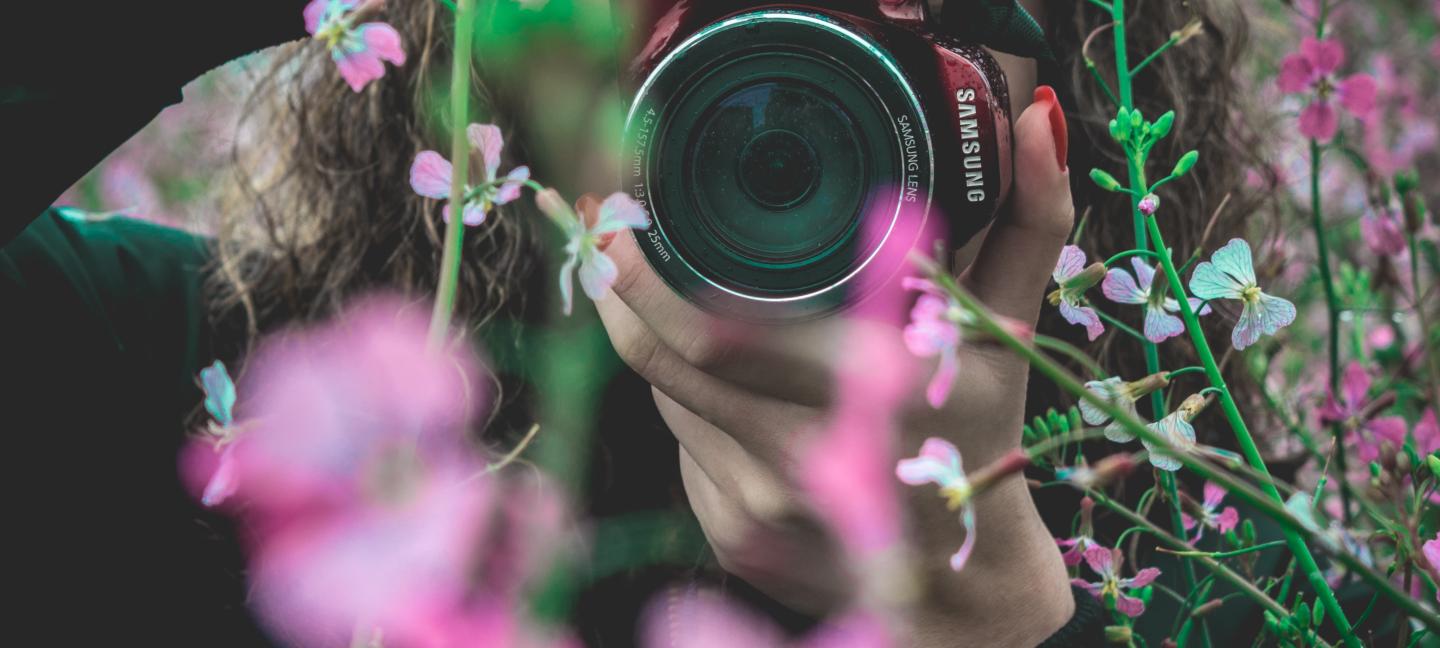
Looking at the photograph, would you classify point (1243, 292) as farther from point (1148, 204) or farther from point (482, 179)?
point (482, 179)

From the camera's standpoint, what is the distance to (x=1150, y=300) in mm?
354

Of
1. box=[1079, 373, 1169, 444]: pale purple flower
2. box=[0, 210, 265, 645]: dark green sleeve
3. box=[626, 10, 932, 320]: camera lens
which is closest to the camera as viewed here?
box=[1079, 373, 1169, 444]: pale purple flower

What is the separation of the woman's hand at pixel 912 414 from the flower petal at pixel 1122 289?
0.35ft

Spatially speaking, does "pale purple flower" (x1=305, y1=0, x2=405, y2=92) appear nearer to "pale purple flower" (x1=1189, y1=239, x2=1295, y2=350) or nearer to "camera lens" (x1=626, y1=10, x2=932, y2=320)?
"camera lens" (x1=626, y1=10, x2=932, y2=320)

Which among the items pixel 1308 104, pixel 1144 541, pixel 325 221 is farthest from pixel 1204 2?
pixel 325 221

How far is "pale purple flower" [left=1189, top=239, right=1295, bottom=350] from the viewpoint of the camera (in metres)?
0.33

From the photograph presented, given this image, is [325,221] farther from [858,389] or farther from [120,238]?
[858,389]

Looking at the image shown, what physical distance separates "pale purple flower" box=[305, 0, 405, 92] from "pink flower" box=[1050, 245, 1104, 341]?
227mm

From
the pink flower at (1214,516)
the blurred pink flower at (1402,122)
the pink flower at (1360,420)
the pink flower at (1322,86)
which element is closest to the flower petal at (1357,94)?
the pink flower at (1322,86)

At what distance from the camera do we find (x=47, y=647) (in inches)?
27.8

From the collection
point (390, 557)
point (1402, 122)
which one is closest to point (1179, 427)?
point (390, 557)

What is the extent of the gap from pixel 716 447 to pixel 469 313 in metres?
0.25

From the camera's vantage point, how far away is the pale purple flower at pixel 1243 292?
328 mm

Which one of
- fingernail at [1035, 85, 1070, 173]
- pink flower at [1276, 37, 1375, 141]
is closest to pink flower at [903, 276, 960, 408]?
fingernail at [1035, 85, 1070, 173]
